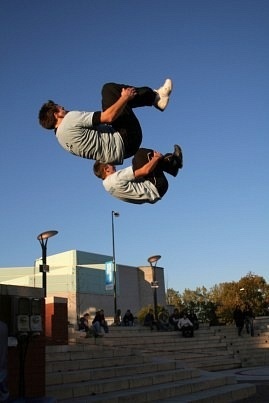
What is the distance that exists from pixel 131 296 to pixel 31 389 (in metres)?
60.1

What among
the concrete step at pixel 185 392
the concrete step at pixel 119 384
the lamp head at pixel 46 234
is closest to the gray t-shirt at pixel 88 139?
the concrete step at pixel 185 392

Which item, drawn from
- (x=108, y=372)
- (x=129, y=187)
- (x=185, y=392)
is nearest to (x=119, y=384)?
(x=108, y=372)

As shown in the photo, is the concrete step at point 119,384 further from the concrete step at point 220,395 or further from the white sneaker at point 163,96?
the white sneaker at point 163,96

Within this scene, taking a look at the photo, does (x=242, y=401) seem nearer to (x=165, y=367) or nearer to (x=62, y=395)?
(x=165, y=367)

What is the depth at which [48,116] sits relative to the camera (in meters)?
4.64

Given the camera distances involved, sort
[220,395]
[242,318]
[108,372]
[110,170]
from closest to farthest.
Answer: [110,170] → [220,395] → [108,372] → [242,318]

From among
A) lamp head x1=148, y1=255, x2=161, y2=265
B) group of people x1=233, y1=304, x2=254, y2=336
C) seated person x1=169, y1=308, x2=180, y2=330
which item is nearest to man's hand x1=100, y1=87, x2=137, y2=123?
seated person x1=169, y1=308, x2=180, y2=330

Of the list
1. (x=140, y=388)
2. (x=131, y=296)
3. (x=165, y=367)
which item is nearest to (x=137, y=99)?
(x=140, y=388)

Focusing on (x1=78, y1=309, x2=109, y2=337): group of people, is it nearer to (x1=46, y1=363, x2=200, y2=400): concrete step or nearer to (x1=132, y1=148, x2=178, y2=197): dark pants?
(x1=46, y1=363, x2=200, y2=400): concrete step

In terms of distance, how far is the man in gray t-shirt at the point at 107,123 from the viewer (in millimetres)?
4469

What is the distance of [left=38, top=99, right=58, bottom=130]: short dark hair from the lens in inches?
183

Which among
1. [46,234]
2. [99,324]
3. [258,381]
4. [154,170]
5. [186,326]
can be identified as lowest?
[258,381]

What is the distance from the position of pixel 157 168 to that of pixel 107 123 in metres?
0.92

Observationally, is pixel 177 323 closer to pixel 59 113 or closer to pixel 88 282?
pixel 59 113
